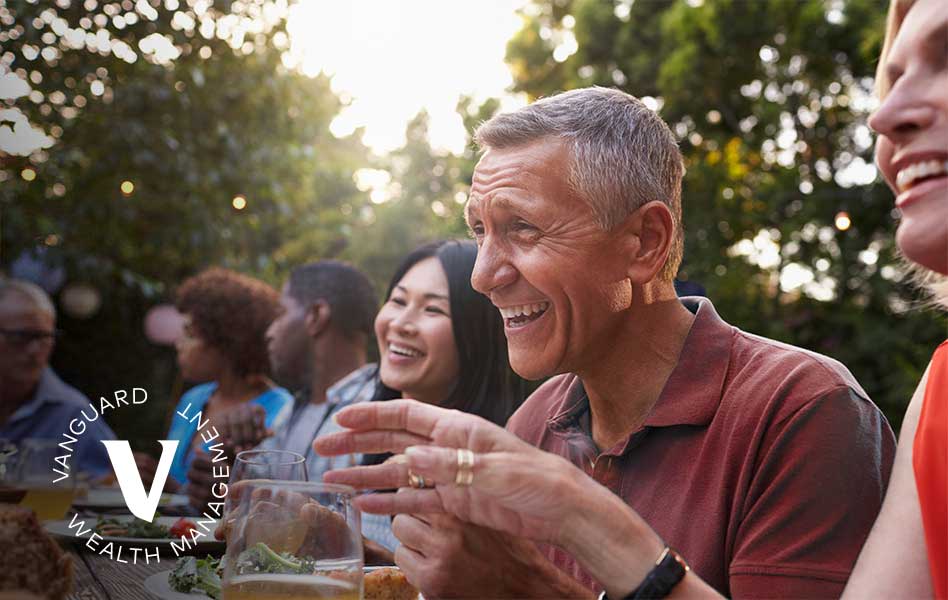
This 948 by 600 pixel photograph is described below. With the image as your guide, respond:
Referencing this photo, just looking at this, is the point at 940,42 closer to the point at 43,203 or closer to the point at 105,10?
the point at 105,10

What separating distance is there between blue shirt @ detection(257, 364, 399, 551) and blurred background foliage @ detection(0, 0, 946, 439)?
0.43m

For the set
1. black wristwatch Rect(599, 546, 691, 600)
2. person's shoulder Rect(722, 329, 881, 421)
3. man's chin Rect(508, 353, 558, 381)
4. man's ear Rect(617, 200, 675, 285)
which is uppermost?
man's ear Rect(617, 200, 675, 285)

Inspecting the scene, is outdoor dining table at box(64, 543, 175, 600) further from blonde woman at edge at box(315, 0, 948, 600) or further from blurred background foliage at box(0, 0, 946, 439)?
blurred background foliage at box(0, 0, 946, 439)

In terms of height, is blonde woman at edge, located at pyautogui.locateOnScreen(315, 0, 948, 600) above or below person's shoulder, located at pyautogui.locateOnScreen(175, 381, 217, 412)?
above

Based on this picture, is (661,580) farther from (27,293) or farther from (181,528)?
(27,293)

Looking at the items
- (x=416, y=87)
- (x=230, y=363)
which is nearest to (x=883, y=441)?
(x=416, y=87)

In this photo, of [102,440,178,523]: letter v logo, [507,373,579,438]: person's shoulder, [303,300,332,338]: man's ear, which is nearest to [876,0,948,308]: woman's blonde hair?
[507,373,579,438]: person's shoulder

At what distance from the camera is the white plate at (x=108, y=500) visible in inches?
92.2

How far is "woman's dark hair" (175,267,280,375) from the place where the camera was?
172 inches

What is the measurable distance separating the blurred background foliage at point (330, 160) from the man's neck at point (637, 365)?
1.89 feet

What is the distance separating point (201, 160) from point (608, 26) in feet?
15.3

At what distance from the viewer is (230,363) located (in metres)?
4.36

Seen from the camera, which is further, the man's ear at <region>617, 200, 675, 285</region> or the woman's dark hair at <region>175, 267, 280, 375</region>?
the woman's dark hair at <region>175, 267, 280, 375</region>

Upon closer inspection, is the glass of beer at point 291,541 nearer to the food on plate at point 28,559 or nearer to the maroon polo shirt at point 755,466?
the food on plate at point 28,559
